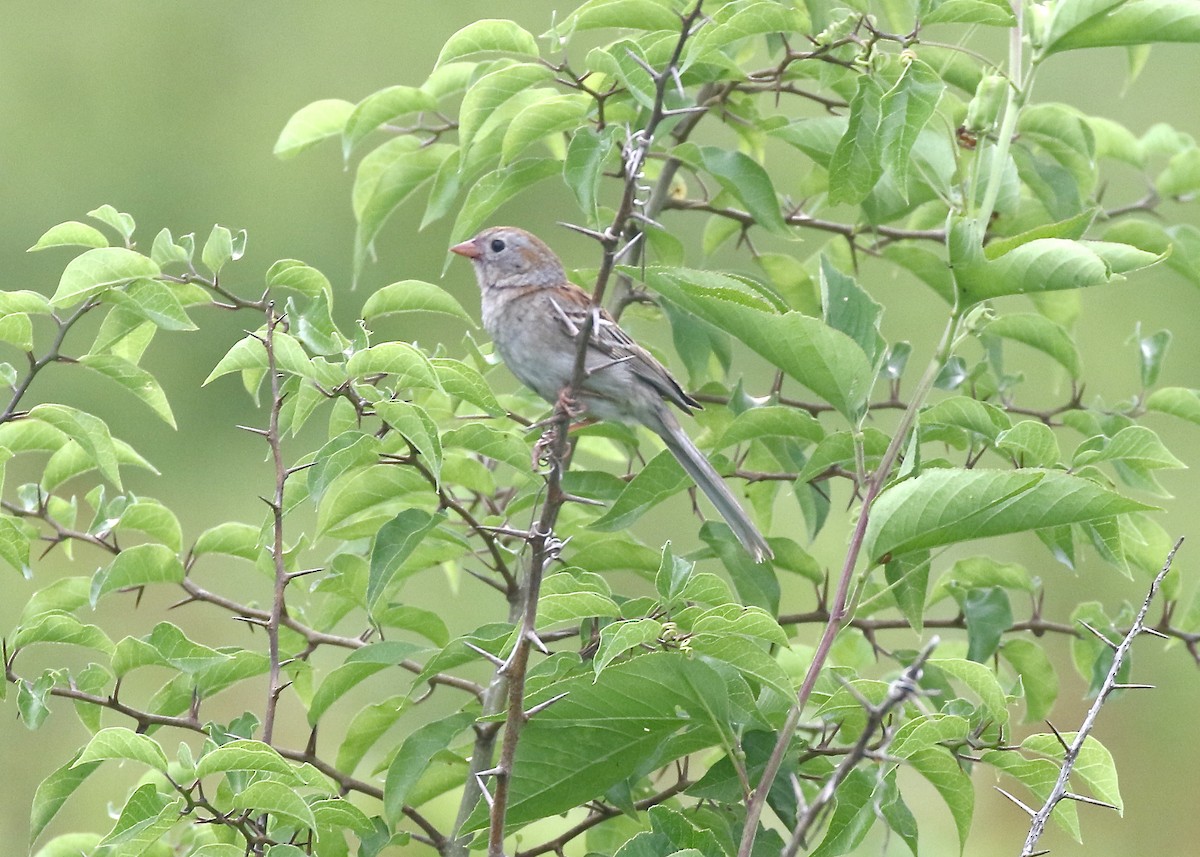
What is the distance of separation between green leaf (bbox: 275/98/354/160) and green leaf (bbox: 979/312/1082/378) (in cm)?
156

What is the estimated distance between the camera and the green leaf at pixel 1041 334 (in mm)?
2836

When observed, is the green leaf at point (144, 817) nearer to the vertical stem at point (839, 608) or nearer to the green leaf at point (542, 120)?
the vertical stem at point (839, 608)

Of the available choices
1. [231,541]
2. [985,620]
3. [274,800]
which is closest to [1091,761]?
[985,620]

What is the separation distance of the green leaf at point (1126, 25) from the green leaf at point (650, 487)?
0.97 m

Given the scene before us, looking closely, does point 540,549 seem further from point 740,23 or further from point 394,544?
point 740,23

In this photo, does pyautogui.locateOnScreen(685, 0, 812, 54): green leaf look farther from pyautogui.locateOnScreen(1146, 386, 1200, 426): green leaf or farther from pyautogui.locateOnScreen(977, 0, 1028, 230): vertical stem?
pyautogui.locateOnScreen(1146, 386, 1200, 426): green leaf

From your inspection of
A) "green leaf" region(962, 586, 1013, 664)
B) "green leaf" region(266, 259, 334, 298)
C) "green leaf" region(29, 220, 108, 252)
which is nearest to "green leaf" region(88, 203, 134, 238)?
"green leaf" region(29, 220, 108, 252)

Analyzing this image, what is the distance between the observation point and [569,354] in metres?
3.74

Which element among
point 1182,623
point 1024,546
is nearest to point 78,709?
point 1182,623

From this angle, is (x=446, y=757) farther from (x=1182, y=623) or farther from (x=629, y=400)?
(x=1182, y=623)

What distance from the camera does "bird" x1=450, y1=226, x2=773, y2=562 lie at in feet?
9.27

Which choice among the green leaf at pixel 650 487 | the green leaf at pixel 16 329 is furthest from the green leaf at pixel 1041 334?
the green leaf at pixel 16 329

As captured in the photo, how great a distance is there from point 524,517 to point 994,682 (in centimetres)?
115

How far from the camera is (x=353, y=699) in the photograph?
7914 mm
